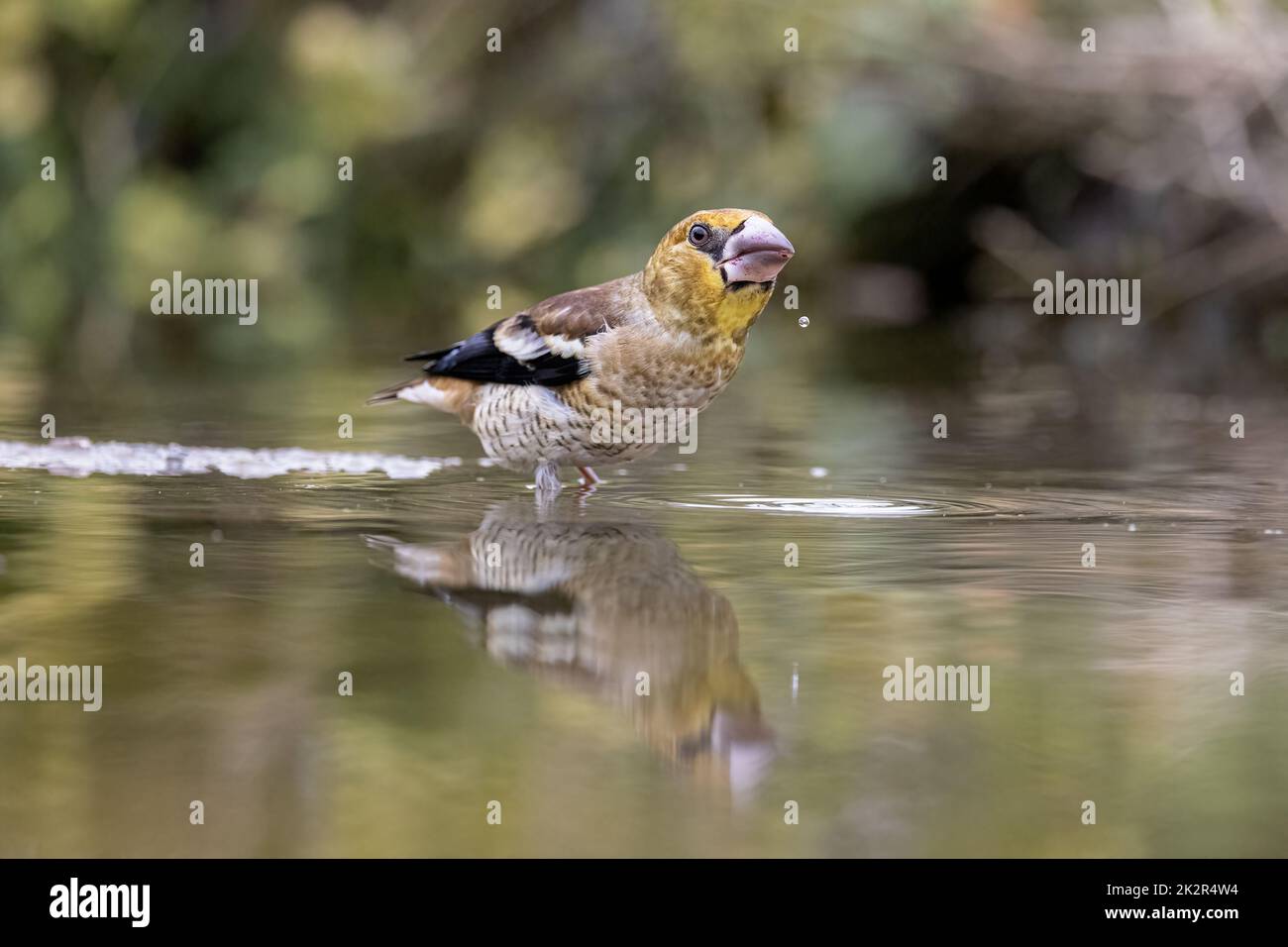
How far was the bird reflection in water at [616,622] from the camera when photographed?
184 inches

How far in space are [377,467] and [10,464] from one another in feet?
4.89

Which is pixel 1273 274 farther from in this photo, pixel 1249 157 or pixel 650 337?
pixel 650 337

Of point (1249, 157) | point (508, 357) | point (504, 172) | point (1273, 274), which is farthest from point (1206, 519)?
point (504, 172)

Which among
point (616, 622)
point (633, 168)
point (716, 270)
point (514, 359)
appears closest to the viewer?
point (616, 622)

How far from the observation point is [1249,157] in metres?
16.3

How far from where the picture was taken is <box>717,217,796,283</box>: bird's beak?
777 cm

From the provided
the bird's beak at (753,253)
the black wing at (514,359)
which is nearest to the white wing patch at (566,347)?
the black wing at (514,359)

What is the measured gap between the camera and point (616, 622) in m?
5.77

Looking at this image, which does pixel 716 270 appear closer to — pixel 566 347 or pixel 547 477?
pixel 566 347

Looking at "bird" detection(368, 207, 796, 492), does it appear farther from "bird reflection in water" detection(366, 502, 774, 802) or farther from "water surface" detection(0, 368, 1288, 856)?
"bird reflection in water" detection(366, 502, 774, 802)

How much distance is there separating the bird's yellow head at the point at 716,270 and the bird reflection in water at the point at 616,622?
34.5 inches

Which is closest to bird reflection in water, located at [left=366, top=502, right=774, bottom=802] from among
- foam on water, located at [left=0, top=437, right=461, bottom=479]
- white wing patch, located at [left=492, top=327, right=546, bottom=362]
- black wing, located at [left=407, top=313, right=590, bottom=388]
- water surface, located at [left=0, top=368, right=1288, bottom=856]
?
water surface, located at [left=0, top=368, right=1288, bottom=856]

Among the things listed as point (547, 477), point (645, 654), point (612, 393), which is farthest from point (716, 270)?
point (645, 654)

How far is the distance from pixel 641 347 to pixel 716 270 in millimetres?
400
